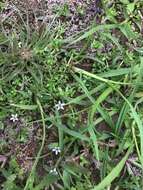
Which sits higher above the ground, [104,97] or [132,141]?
[104,97]

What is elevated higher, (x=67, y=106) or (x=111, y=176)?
(x=67, y=106)

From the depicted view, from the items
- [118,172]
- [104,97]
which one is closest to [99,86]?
[104,97]

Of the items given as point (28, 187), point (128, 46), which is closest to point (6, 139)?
point (28, 187)

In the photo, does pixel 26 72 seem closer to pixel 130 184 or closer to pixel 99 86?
pixel 99 86

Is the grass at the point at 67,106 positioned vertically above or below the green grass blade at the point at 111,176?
above

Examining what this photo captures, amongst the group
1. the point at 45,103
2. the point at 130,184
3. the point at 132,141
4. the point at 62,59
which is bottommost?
the point at 130,184

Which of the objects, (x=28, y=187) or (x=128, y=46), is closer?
(x=28, y=187)

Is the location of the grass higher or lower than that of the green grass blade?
higher

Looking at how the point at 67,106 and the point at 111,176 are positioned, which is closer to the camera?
the point at 111,176
